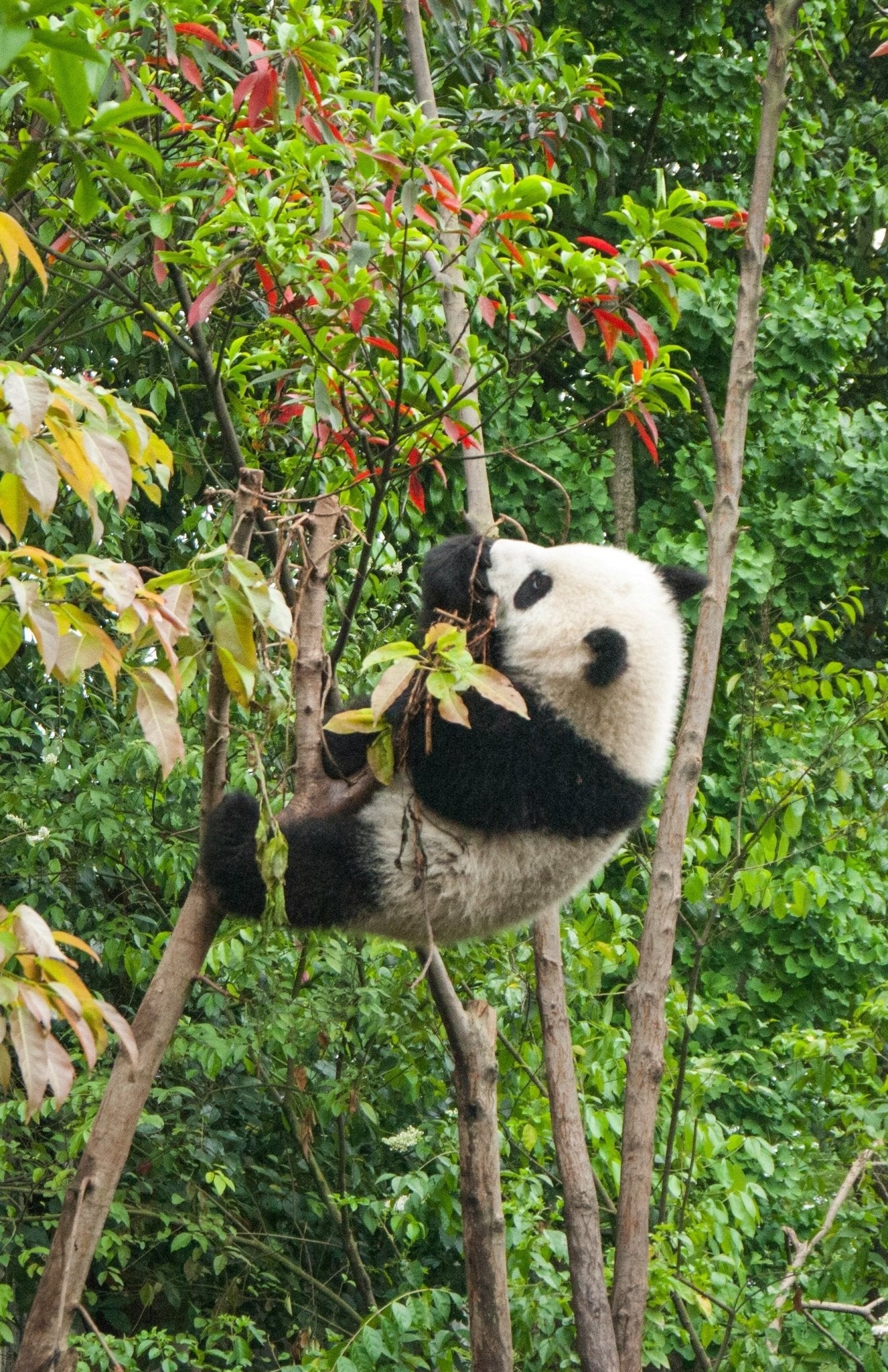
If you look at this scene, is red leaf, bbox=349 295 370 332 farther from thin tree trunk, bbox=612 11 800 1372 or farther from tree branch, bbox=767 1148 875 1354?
tree branch, bbox=767 1148 875 1354

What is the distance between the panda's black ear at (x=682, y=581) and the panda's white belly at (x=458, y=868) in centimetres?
78

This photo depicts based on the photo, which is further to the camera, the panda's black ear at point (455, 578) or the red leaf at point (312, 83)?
the panda's black ear at point (455, 578)

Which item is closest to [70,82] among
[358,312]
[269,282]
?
[358,312]

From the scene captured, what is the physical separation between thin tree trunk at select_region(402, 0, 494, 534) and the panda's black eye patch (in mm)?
190

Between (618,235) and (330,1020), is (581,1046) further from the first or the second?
(618,235)

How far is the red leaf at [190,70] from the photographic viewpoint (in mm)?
2932

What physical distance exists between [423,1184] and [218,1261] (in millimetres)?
1275

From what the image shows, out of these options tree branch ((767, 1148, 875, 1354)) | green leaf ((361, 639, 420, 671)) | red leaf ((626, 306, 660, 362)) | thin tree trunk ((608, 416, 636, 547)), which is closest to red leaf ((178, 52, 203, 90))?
red leaf ((626, 306, 660, 362))

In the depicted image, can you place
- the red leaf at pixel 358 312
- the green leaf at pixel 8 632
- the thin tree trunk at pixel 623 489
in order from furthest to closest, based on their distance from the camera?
the thin tree trunk at pixel 623 489 → the red leaf at pixel 358 312 → the green leaf at pixel 8 632

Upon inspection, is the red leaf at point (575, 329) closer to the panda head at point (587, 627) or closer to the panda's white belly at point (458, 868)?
the panda head at point (587, 627)

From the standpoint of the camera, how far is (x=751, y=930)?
6.18 meters

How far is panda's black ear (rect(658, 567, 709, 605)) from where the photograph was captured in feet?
11.3

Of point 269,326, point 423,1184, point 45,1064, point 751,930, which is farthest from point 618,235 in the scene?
point 45,1064

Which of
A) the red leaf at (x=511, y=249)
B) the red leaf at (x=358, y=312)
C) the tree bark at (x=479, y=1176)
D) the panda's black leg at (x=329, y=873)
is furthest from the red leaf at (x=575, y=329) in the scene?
the tree bark at (x=479, y=1176)
